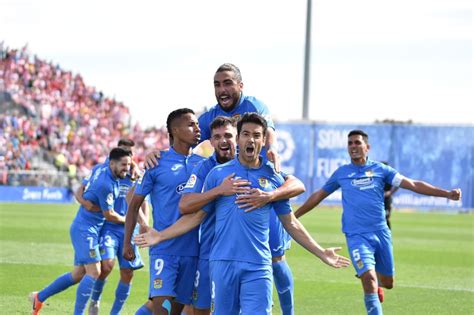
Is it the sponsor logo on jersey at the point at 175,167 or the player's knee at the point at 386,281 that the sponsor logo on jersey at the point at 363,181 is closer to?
the player's knee at the point at 386,281

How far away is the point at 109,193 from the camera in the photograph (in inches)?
456

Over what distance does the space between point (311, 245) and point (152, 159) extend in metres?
1.82

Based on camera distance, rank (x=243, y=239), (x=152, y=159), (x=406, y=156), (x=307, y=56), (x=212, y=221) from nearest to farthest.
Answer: (x=243, y=239), (x=212, y=221), (x=152, y=159), (x=406, y=156), (x=307, y=56)

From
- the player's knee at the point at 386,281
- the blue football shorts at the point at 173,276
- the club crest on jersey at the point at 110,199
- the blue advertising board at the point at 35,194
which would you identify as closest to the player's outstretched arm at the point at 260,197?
the blue football shorts at the point at 173,276

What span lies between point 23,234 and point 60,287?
1392 centimetres

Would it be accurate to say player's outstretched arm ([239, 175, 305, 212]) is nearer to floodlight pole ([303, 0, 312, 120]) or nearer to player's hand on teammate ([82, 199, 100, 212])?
player's hand on teammate ([82, 199, 100, 212])

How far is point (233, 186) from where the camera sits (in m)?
7.59

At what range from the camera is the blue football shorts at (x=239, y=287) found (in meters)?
7.53

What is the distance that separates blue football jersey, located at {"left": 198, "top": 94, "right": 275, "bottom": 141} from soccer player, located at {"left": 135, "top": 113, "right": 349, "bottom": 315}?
132cm

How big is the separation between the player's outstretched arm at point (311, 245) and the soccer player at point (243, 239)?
1.14ft

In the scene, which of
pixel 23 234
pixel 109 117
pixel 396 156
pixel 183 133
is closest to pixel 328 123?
pixel 396 156

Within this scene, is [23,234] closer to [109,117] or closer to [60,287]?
[60,287]

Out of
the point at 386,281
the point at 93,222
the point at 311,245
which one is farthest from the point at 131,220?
the point at 386,281

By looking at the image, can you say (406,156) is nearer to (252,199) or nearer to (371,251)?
(371,251)
